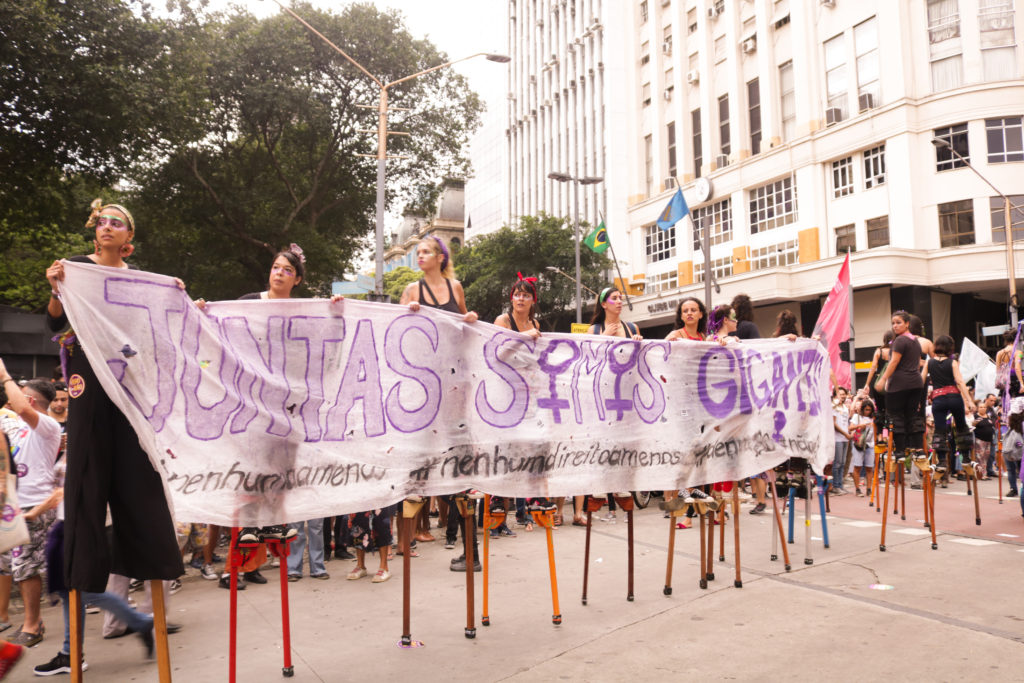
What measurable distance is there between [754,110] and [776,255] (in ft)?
24.4

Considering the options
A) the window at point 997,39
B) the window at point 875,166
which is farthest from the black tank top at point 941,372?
the window at point 997,39

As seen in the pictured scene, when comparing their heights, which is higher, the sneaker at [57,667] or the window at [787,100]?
the window at [787,100]

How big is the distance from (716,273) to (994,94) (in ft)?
44.2

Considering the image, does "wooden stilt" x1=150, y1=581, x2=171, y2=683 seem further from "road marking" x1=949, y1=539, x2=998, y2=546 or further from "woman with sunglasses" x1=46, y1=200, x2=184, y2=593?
"road marking" x1=949, y1=539, x2=998, y2=546

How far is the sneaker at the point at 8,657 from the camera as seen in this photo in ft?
8.75

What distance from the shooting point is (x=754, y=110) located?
34438 millimetres

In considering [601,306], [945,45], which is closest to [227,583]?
[601,306]

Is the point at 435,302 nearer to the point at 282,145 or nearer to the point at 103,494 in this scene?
the point at 103,494

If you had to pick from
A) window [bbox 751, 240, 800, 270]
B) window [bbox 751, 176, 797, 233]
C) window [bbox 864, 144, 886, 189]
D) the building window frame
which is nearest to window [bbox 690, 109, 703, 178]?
window [bbox 751, 176, 797, 233]

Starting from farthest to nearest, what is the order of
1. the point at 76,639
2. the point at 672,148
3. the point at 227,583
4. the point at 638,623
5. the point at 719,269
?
the point at 672,148 < the point at 719,269 < the point at 227,583 < the point at 638,623 < the point at 76,639

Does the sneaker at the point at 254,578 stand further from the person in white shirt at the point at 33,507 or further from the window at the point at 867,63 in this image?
the window at the point at 867,63

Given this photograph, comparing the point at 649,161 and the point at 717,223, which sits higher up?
the point at 649,161

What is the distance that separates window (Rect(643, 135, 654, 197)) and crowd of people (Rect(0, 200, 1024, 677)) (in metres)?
33.9

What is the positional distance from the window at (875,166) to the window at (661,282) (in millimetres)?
11203
